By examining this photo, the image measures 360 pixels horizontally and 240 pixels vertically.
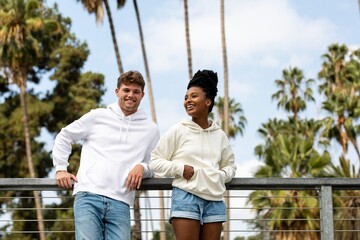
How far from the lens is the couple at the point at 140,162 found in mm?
4281

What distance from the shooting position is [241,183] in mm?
4719

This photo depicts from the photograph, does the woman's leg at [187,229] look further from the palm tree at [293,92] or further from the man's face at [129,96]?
the palm tree at [293,92]

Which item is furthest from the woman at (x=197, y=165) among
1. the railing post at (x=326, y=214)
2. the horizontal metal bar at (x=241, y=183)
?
the railing post at (x=326, y=214)

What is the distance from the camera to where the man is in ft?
14.2

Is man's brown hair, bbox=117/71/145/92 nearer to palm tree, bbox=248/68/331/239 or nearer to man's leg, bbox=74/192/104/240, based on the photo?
man's leg, bbox=74/192/104/240

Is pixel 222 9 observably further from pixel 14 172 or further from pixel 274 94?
pixel 274 94

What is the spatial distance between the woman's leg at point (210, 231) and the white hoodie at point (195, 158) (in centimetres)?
15

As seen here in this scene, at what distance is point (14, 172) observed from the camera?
3250 centimetres

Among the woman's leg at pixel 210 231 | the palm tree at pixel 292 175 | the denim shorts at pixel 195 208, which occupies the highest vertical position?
the palm tree at pixel 292 175

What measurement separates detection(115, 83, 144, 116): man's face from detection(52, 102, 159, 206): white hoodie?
0.26 feet

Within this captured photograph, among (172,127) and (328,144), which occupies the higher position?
(328,144)

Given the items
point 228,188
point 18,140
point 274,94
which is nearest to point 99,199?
point 228,188

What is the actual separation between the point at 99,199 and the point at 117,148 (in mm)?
346

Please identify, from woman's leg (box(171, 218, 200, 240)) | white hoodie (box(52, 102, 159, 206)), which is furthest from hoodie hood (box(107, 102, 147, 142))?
woman's leg (box(171, 218, 200, 240))
